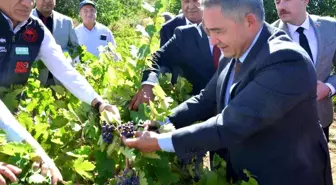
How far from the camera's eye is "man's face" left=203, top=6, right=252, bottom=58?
87.3 inches

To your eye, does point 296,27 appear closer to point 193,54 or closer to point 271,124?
point 193,54

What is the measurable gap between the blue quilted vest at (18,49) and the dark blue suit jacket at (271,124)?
1.42 m

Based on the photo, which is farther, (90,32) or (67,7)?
(67,7)

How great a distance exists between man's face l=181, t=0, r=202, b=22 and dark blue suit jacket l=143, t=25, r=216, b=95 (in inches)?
39.2

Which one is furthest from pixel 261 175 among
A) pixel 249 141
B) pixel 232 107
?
pixel 232 107

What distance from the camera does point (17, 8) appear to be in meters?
3.11

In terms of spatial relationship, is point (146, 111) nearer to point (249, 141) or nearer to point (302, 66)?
point (249, 141)

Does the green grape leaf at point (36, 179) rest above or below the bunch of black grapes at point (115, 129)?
below

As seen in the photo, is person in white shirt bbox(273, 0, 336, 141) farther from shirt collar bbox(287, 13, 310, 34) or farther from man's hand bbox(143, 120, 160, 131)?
man's hand bbox(143, 120, 160, 131)

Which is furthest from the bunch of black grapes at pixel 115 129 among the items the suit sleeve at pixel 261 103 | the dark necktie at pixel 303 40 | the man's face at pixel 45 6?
the man's face at pixel 45 6

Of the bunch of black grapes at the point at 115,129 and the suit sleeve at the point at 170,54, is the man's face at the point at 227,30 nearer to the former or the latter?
the bunch of black grapes at the point at 115,129

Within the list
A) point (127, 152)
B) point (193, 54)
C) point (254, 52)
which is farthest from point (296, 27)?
point (127, 152)

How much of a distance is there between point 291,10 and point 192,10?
112cm

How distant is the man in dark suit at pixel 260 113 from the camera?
2131 millimetres
